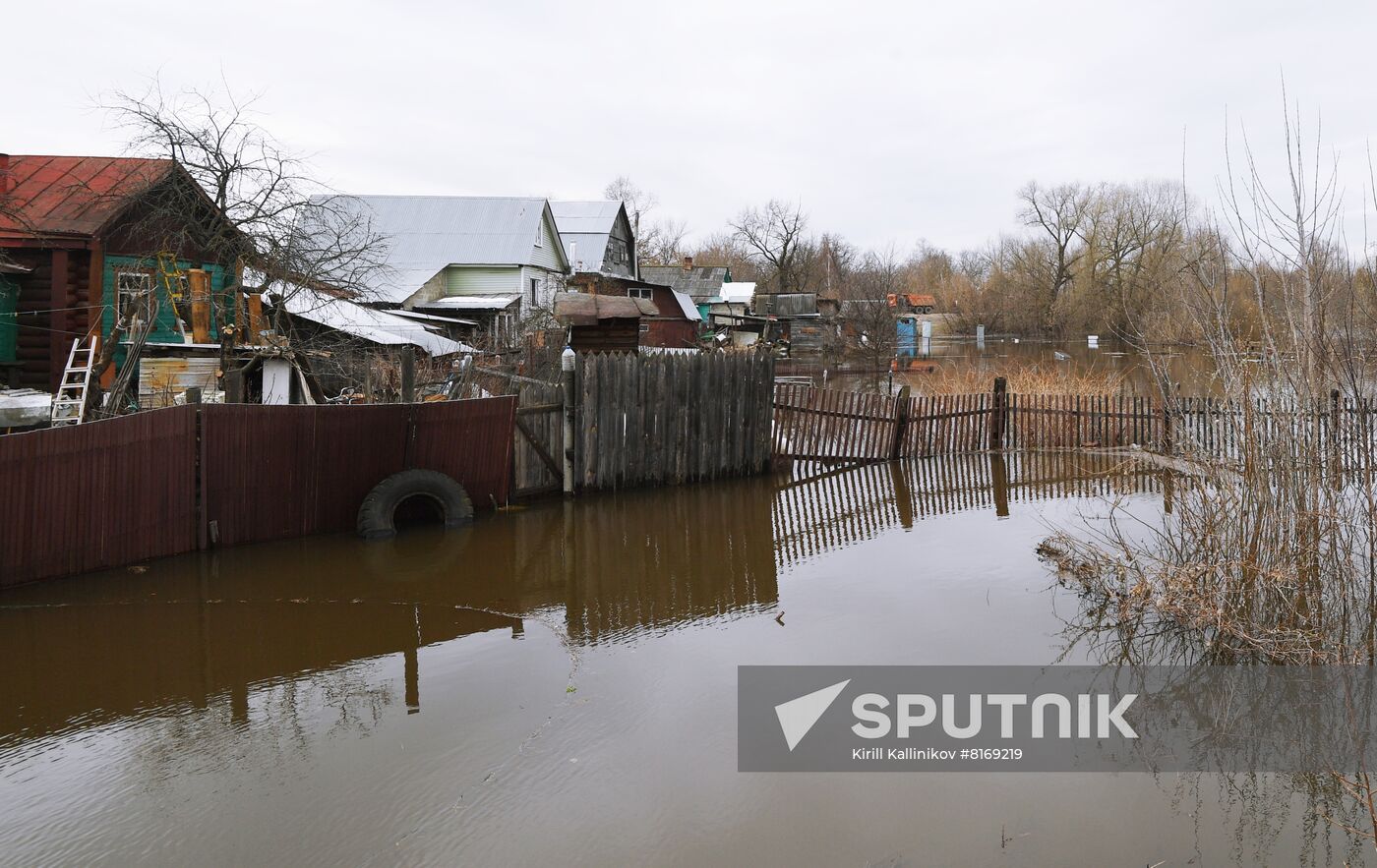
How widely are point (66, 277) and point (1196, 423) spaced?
21.6 metres

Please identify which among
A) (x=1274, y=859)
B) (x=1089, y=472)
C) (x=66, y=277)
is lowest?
(x=1274, y=859)

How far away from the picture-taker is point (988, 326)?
270 feet

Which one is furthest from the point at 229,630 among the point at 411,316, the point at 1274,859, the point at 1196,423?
the point at 411,316

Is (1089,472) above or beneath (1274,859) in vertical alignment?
above

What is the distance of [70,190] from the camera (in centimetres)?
1998

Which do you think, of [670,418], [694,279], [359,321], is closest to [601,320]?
[670,418]

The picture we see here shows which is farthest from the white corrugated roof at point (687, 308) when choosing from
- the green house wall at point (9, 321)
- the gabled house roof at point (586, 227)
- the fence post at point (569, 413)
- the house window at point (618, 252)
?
the fence post at point (569, 413)

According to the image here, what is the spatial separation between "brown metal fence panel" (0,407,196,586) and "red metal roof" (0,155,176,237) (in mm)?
13060

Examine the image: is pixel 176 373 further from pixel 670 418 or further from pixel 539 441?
pixel 670 418

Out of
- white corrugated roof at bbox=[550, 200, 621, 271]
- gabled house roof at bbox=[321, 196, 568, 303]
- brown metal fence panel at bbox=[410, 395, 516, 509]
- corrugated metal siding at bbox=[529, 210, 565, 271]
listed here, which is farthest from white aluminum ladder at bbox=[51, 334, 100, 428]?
white corrugated roof at bbox=[550, 200, 621, 271]

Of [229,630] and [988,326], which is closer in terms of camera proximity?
[229,630]

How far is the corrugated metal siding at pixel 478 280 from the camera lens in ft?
121

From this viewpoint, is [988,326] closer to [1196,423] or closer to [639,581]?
[1196,423]

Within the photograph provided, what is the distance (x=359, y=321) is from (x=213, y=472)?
15.0 metres
